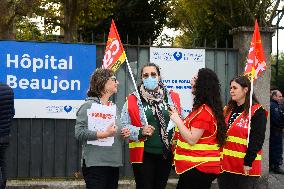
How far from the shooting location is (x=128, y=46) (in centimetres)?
795

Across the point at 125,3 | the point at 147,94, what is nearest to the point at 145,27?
the point at 125,3

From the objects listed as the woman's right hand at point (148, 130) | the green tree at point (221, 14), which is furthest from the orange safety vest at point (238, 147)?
the green tree at point (221, 14)

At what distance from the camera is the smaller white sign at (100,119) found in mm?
5148

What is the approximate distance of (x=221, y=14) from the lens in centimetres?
2791

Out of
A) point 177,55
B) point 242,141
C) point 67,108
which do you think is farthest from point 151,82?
point 177,55

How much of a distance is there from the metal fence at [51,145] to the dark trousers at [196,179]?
303 centimetres

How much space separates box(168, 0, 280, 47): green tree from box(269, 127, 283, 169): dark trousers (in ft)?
35.1

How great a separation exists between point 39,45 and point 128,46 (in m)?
1.31

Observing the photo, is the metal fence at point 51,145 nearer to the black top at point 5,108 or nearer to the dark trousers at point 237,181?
the black top at point 5,108

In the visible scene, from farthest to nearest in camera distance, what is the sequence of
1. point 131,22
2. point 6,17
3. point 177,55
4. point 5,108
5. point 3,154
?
point 131,22
point 6,17
point 177,55
point 3,154
point 5,108

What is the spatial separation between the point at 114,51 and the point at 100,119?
1.55 metres

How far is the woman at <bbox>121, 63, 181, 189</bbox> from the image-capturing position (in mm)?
5434

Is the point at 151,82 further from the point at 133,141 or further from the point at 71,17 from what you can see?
the point at 71,17

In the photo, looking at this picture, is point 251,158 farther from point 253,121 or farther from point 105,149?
point 105,149
